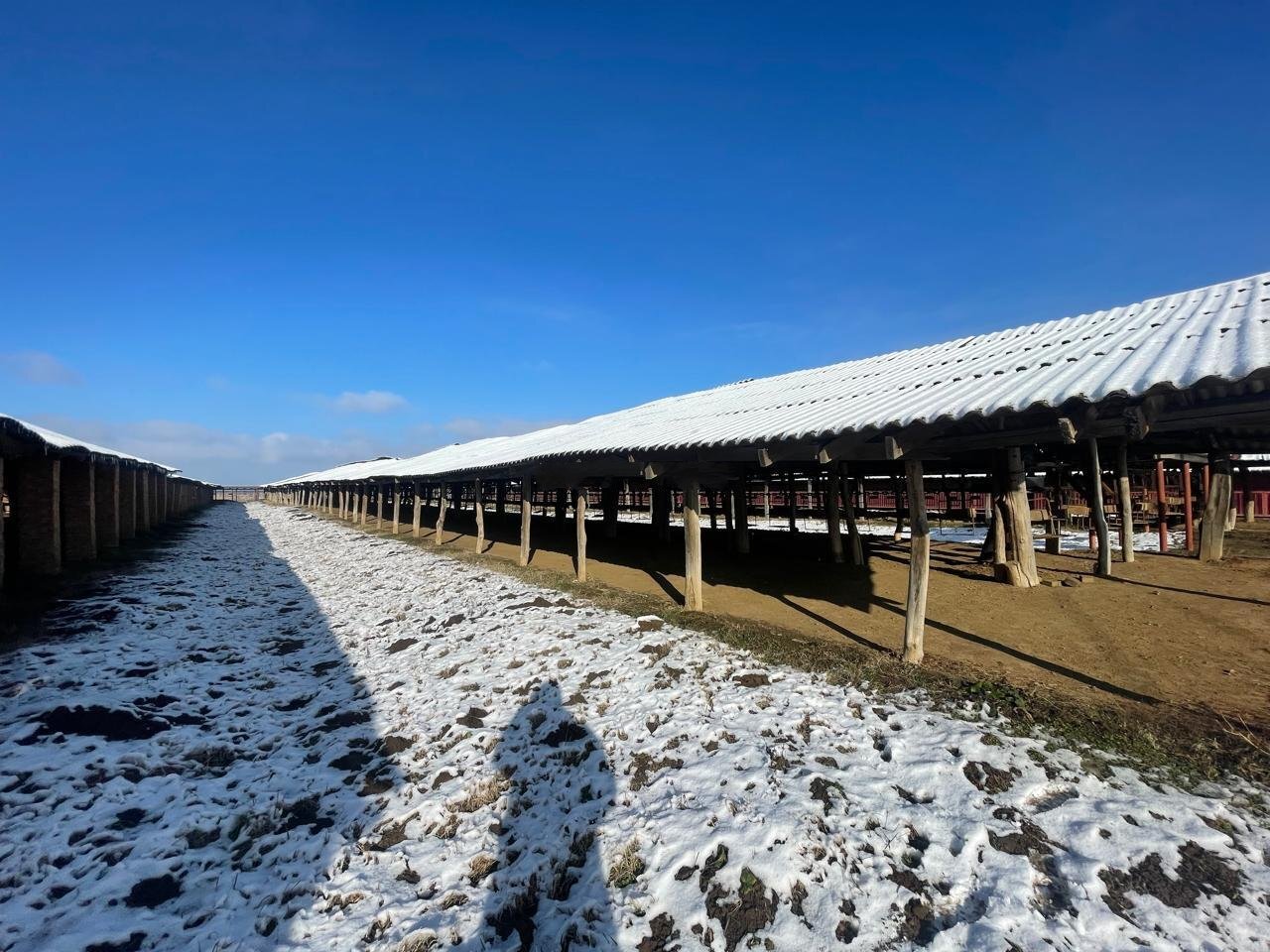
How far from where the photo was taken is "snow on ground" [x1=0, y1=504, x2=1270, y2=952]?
10.6 ft

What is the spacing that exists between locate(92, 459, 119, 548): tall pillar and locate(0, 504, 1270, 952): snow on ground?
12233 millimetres

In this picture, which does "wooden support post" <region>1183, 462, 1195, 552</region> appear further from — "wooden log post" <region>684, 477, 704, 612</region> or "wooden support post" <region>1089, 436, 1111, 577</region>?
"wooden log post" <region>684, 477, 704, 612</region>

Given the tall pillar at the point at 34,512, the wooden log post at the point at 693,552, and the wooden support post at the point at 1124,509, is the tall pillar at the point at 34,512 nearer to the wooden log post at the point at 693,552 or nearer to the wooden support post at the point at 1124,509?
the wooden log post at the point at 693,552

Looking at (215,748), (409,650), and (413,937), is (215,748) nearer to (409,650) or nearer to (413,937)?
(409,650)

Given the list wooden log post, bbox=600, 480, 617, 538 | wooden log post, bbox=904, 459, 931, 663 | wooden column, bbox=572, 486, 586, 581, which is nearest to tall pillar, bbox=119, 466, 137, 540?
wooden log post, bbox=600, 480, 617, 538

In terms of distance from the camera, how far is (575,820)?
427 cm

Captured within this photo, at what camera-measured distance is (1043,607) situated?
344 inches

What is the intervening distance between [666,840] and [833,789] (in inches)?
50.4

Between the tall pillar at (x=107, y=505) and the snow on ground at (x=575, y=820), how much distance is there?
1223 cm

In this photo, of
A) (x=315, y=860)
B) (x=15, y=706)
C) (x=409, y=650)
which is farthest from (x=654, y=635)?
(x=15, y=706)

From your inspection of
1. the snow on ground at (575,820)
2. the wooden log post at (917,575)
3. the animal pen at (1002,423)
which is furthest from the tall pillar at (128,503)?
the wooden log post at (917,575)

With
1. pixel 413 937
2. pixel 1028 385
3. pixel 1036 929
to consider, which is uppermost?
pixel 1028 385

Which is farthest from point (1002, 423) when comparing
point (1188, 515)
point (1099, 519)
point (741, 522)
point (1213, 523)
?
point (1188, 515)

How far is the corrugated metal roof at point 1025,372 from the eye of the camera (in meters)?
4.72
